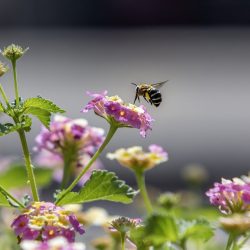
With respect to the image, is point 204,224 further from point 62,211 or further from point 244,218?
point 62,211

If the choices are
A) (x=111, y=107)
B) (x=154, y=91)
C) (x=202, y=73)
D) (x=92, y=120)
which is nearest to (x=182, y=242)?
(x=111, y=107)

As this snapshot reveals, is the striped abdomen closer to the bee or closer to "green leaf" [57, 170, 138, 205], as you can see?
the bee

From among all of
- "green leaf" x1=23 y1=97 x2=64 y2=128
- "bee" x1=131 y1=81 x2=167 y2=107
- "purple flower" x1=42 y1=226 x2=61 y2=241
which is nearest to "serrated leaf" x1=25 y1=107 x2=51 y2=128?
"green leaf" x1=23 y1=97 x2=64 y2=128

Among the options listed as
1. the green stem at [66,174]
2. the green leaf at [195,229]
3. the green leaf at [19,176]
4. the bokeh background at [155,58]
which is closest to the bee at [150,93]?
the green leaf at [19,176]

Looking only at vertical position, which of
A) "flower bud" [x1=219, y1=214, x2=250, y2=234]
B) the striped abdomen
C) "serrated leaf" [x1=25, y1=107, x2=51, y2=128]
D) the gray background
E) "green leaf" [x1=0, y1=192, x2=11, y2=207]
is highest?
"serrated leaf" [x1=25, y1=107, x2=51, y2=128]

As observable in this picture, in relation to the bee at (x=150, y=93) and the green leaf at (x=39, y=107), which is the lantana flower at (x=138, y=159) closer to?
the green leaf at (x=39, y=107)
